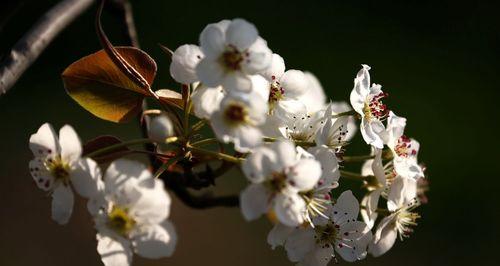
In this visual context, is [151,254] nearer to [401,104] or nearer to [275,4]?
[401,104]

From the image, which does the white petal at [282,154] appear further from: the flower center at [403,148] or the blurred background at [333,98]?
the blurred background at [333,98]

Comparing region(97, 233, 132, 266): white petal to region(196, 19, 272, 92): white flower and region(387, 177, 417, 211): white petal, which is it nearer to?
region(196, 19, 272, 92): white flower

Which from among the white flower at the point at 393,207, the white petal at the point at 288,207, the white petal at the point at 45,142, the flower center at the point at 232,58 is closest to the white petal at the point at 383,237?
the white flower at the point at 393,207

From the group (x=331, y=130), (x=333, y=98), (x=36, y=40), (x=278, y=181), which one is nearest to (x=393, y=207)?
(x=331, y=130)

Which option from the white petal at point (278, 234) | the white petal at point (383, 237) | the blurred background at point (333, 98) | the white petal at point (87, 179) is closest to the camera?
the white petal at point (87, 179)

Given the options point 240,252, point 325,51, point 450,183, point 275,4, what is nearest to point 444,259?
point 450,183

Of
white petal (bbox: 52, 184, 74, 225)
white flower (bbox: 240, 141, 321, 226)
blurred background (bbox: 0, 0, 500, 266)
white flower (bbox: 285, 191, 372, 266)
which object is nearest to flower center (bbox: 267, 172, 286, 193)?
white flower (bbox: 240, 141, 321, 226)
